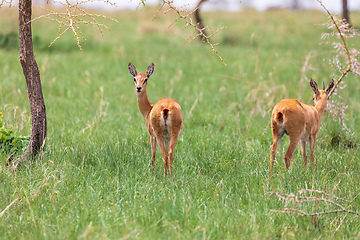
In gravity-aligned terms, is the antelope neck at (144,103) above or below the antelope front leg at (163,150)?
above

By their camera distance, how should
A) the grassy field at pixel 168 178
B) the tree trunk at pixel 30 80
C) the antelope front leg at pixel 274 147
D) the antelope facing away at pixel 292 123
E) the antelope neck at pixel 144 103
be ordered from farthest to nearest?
1. the antelope neck at pixel 144 103
2. the tree trunk at pixel 30 80
3. the antelope front leg at pixel 274 147
4. the antelope facing away at pixel 292 123
5. the grassy field at pixel 168 178

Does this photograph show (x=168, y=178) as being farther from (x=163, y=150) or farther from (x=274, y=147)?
(x=274, y=147)

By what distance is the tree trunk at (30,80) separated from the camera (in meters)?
5.23

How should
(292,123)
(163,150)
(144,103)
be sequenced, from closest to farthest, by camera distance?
(292,123) < (163,150) < (144,103)

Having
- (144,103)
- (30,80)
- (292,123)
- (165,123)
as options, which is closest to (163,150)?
(165,123)

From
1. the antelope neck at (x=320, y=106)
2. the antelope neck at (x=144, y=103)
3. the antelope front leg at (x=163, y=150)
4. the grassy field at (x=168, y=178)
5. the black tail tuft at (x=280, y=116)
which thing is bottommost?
the grassy field at (x=168, y=178)

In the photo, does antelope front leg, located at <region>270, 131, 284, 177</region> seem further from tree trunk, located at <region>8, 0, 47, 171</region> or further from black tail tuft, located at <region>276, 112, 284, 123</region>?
tree trunk, located at <region>8, 0, 47, 171</region>

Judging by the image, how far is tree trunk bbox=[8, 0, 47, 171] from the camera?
5.23m

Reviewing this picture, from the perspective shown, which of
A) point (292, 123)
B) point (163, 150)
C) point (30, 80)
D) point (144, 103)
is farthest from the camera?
point (144, 103)

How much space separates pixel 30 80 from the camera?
5.26 m

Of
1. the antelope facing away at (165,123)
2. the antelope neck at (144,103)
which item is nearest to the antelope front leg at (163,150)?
the antelope facing away at (165,123)

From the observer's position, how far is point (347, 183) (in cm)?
478

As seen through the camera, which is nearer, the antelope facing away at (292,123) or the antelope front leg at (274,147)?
the antelope facing away at (292,123)

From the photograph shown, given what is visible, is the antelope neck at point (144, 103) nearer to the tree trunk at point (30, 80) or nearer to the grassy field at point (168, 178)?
the grassy field at point (168, 178)
